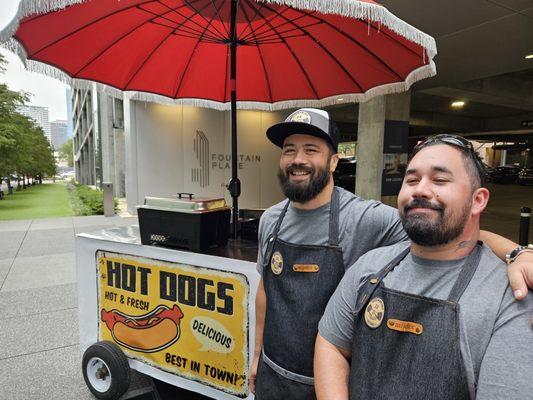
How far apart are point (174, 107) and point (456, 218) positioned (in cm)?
1127

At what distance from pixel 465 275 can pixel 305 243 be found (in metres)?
0.66

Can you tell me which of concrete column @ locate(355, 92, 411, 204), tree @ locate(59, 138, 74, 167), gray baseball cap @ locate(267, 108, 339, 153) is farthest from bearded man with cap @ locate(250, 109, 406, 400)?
tree @ locate(59, 138, 74, 167)

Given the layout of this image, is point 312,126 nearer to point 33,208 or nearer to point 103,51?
point 103,51

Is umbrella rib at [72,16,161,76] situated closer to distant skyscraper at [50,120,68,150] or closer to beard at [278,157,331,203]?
beard at [278,157,331,203]

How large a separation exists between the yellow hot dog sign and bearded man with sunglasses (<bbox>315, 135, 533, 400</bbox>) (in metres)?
0.99

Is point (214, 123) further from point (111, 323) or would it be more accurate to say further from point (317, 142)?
point (317, 142)

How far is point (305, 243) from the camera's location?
1540mm

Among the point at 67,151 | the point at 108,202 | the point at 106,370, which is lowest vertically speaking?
the point at 106,370

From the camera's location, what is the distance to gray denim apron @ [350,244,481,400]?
0.93 meters

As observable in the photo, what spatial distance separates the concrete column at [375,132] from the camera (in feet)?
30.9

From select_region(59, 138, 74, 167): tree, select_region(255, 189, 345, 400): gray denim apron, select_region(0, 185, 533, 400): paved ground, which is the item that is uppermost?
select_region(59, 138, 74, 167): tree

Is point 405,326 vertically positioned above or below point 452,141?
below

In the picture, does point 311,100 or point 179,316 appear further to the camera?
point 311,100

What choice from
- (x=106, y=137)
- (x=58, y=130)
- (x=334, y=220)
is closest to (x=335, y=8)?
(x=334, y=220)
